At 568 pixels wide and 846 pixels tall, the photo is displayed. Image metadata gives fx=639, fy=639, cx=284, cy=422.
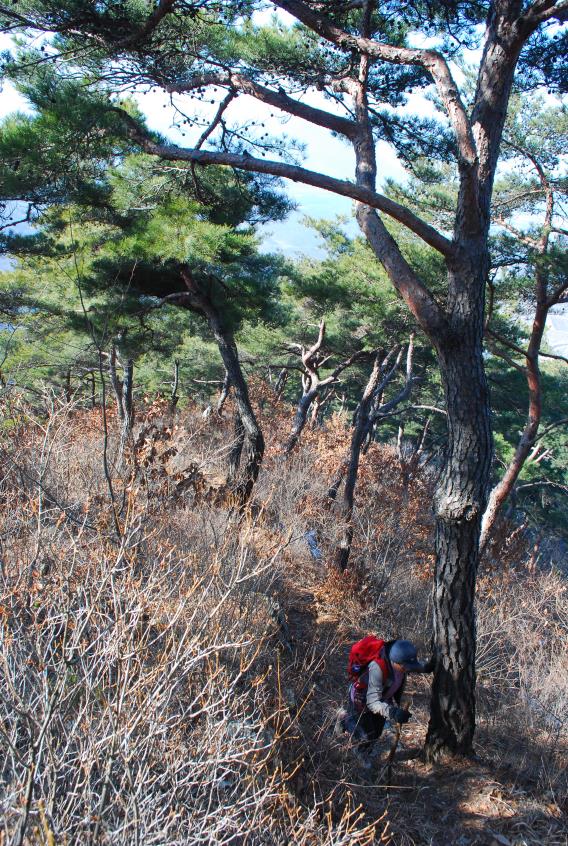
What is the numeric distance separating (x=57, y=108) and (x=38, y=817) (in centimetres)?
478

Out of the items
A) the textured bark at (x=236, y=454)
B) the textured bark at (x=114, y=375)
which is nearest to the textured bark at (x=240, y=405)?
the textured bark at (x=236, y=454)

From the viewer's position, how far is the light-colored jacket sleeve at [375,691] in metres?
4.31

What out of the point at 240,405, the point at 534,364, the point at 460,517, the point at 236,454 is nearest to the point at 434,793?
the point at 460,517

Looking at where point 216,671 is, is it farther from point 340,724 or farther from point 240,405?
point 240,405

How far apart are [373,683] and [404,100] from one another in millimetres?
4827

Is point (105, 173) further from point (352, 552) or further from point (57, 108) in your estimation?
point (352, 552)

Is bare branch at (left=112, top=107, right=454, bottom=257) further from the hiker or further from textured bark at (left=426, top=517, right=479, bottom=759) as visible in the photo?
the hiker

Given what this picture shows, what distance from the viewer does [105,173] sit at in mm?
6816

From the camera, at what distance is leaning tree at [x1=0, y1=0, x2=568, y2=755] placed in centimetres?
402

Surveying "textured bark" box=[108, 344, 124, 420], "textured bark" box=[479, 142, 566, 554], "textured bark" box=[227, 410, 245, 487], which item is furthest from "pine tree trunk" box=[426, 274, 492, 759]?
"textured bark" box=[227, 410, 245, 487]

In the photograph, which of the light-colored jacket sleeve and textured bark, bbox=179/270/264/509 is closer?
the light-colored jacket sleeve

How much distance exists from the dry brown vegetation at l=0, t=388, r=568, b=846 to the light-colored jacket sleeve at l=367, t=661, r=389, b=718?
344 mm

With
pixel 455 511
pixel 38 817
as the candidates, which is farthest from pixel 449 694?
pixel 38 817

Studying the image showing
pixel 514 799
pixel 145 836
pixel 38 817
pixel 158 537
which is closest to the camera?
pixel 38 817
